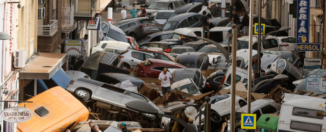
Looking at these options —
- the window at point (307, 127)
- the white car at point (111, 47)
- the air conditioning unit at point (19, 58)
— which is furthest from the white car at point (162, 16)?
the window at point (307, 127)

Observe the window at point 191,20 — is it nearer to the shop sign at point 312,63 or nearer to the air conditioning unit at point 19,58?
the shop sign at point 312,63

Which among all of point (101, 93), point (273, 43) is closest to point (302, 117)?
point (101, 93)

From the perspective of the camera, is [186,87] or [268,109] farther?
[186,87]

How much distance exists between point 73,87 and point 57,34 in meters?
4.79

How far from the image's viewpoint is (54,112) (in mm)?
15711

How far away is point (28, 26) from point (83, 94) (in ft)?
9.39

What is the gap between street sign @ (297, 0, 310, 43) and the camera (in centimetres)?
2725

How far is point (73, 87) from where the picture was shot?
62.4 feet

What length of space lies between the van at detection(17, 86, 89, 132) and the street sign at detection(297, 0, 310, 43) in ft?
46.2

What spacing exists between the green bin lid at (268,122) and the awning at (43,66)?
244 inches

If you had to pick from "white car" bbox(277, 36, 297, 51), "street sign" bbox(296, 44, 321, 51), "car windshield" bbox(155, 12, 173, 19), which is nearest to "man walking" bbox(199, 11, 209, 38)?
"white car" bbox(277, 36, 297, 51)

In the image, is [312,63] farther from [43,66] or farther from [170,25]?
[170,25]

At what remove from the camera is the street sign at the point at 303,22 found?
Result: 27.2 m

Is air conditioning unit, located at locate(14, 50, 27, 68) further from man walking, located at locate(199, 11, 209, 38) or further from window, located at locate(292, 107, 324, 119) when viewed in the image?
man walking, located at locate(199, 11, 209, 38)
